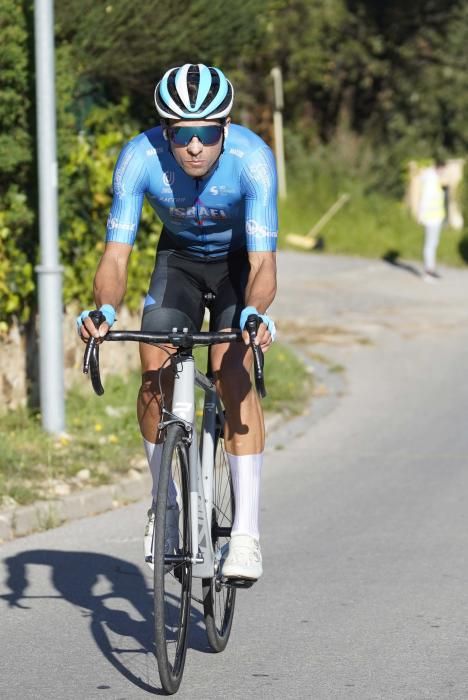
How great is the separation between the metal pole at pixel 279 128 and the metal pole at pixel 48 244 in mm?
17898

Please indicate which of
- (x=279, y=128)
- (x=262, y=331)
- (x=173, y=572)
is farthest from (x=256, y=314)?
(x=279, y=128)

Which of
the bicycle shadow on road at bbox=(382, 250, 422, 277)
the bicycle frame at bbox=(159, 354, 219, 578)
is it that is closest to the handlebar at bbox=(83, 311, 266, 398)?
the bicycle frame at bbox=(159, 354, 219, 578)

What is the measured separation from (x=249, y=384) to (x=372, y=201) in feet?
72.3

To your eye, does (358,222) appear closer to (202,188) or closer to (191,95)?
(202,188)

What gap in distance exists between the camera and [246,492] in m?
5.50

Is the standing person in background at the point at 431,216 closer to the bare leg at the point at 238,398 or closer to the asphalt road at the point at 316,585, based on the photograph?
the asphalt road at the point at 316,585

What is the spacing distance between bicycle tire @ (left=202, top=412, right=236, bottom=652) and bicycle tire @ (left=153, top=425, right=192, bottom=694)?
9.2 inches

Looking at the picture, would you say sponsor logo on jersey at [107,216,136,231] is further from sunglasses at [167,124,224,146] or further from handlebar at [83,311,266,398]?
handlebar at [83,311,266,398]

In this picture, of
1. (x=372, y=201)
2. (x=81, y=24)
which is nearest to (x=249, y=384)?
(x=81, y=24)

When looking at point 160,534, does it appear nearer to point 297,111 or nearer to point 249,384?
point 249,384

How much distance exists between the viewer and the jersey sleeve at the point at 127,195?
17.5ft

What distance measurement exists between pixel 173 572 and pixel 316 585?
1712 millimetres

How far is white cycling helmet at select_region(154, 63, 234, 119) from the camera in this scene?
517 centimetres

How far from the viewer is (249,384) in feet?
17.8
